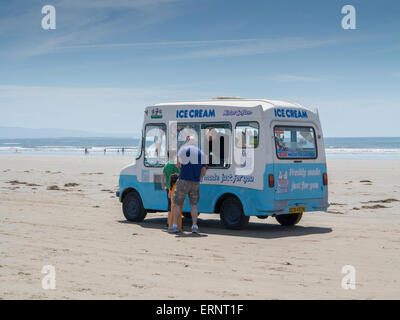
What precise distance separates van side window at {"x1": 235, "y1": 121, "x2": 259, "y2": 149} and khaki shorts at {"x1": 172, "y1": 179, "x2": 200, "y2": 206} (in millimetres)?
1132

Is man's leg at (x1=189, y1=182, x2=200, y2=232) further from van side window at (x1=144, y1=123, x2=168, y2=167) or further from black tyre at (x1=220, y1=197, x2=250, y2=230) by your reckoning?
van side window at (x1=144, y1=123, x2=168, y2=167)

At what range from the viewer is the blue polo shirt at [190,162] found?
37.7 ft

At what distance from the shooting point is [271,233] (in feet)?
38.5

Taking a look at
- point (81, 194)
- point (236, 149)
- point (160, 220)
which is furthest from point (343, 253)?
point (81, 194)

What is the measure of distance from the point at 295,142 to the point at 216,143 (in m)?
1.54

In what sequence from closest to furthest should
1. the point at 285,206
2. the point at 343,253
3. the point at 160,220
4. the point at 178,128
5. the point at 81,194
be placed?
the point at 343,253 < the point at 285,206 < the point at 178,128 < the point at 160,220 < the point at 81,194

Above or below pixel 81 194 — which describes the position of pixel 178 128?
above

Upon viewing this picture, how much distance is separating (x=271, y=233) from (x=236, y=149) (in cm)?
174

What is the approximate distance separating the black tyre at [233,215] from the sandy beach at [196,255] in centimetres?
24

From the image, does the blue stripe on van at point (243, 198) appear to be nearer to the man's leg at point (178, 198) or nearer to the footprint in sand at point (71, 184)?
the man's leg at point (178, 198)

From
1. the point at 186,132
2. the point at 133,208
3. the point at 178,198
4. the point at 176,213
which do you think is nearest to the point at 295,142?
the point at 186,132

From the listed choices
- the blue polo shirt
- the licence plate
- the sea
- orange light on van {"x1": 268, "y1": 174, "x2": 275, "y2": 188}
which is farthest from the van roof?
the sea
